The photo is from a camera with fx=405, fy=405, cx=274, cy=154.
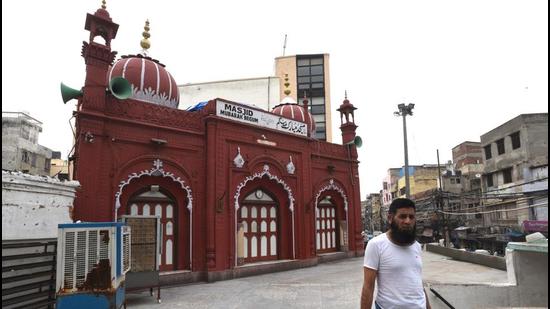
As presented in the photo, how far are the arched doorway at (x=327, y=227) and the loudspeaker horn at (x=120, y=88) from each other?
29.4 ft

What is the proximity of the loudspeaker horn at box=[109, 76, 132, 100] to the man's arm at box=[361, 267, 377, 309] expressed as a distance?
380 inches

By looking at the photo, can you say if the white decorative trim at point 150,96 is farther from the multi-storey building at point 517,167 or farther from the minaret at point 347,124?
the multi-storey building at point 517,167

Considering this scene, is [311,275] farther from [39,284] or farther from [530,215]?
[530,215]

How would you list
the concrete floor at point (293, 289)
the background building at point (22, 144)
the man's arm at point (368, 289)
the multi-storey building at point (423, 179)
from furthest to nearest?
1. the multi-storey building at point (423, 179)
2. the background building at point (22, 144)
3. the concrete floor at point (293, 289)
4. the man's arm at point (368, 289)

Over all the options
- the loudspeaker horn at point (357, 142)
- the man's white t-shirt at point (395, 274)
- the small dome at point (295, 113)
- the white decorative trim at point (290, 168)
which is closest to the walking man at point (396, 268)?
the man's white t-shirt at point (395, 274)

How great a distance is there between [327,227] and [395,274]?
14.7m

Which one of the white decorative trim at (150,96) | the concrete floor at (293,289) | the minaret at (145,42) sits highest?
the minaret at (145,42)

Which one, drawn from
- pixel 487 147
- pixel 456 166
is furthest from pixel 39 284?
pixel 456 166

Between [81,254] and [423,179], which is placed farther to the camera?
[423,179]

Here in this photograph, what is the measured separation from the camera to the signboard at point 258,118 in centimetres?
1330

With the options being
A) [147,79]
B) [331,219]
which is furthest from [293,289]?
[147,79]

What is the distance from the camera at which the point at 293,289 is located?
10.5 m

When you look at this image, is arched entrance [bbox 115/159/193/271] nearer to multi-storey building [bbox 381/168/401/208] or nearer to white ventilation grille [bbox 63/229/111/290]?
white ventilation grille [bbox 63/229/111/290]

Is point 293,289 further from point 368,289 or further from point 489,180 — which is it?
point 489,180
